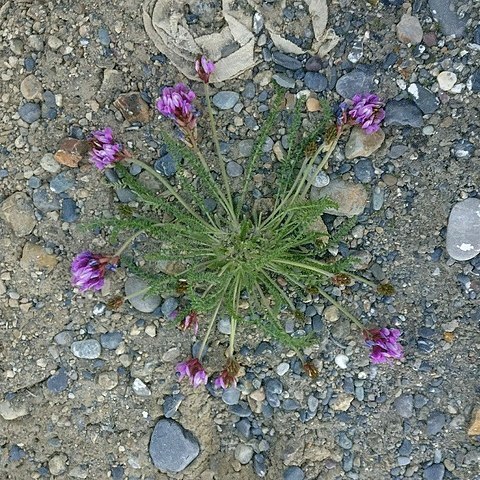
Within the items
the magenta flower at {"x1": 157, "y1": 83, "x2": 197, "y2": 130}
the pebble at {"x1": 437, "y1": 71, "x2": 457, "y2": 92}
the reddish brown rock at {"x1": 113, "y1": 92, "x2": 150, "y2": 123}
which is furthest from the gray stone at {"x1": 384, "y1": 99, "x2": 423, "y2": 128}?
the reddish brown rock at {"x1": 113, "y1": 92, "x2": 150, "y2": 123}

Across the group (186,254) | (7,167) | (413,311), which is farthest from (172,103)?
(413,311)

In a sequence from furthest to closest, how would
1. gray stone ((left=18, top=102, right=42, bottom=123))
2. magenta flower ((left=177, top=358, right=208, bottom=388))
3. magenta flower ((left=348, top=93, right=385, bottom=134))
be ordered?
gray stone ((left=18, top=102, right=42, bottom=123)) < magenta flower ((left=177, top=358, right=208, bottom=388)) < magenta flower ((left=348, top=93, right=385, bottom=134))

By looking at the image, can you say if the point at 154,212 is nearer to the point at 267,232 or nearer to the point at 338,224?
the point at 267,232

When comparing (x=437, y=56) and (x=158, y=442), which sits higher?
(x=437, y=56)

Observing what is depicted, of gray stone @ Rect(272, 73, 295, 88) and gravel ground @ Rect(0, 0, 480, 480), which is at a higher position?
gray stone @ Rect(272, 73, 295, 88)

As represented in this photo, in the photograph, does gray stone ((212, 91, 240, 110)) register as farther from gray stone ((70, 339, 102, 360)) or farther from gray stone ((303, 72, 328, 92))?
gray stone ((70, 339, 102, 360))

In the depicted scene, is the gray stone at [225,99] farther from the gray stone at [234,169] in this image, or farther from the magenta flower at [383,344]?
the magenta flower at [383,344]
